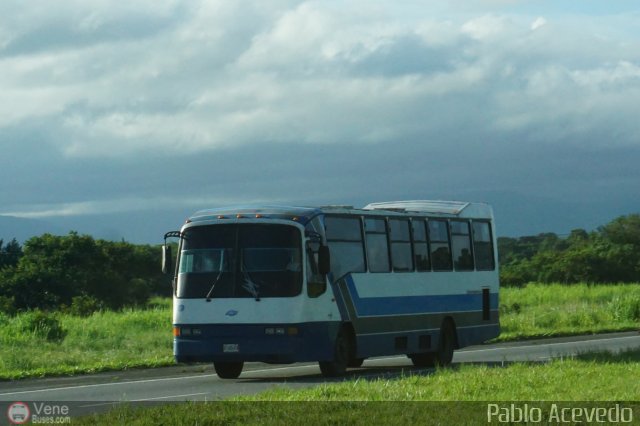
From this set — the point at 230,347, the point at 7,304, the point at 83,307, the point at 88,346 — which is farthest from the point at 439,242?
the point at 7,304

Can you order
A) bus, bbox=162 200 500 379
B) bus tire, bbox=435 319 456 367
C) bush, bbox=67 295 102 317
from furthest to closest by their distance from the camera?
bush, bbox=67 295 102 317 < bus tire, bbox=435 319 456 367 < bus, bbox=162 200 500 379

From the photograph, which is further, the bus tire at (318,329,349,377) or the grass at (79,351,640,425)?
the bus tire at (318,329,349,377)

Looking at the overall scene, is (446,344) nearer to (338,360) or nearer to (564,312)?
(338,360)

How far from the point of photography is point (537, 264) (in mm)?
93875

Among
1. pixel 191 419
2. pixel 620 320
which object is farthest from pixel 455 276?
pixel 620 320

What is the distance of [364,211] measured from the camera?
2577 cm

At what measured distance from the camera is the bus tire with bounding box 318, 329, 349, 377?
23672 mm

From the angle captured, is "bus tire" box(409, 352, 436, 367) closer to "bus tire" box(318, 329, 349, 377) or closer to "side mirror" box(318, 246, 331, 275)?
"bus tire" box(318, 329, 349, 377)

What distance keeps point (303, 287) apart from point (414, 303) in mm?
4667

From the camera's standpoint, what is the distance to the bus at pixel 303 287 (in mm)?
22844

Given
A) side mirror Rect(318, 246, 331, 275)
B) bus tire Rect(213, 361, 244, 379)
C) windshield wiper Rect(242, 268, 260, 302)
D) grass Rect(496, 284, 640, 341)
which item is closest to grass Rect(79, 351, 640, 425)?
side mirror Rect(318, 246, 331, 275)

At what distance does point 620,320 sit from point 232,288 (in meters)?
27.8

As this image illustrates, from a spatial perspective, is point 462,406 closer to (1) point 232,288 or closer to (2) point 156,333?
(1) point 232,288

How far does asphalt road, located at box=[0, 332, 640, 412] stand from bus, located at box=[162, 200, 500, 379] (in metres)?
0.53
